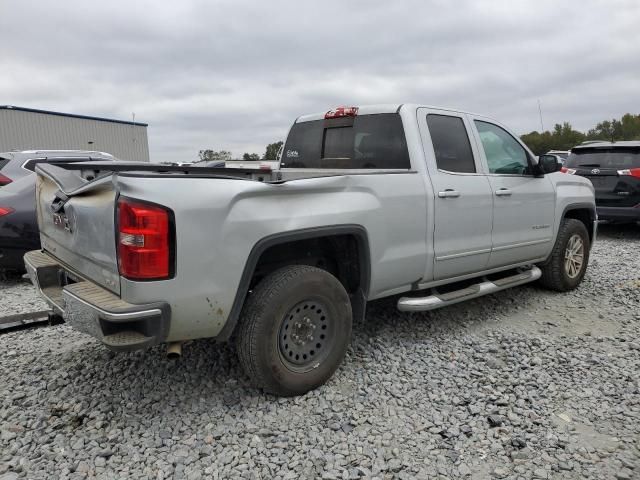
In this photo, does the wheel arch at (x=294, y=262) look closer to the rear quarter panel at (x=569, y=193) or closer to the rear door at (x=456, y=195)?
the rear door at (x=456, y=195)

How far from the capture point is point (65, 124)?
28.7 meters

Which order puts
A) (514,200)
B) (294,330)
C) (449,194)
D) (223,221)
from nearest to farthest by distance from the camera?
(223,221), (294,330), (449,194), (514,200)

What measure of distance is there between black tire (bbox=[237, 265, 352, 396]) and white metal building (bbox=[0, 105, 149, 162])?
27.6 meters

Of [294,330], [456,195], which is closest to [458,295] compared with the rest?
[456,195]

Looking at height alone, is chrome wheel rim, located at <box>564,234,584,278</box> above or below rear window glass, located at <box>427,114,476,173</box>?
below

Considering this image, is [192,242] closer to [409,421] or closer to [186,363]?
[186,363]

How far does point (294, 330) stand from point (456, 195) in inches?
68.2

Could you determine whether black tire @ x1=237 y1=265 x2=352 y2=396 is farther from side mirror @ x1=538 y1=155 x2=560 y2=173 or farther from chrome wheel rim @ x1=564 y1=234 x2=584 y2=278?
chrome wheel rim @ x1=564 y1=234 x2=584 y2=278

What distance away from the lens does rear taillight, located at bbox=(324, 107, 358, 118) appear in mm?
4373

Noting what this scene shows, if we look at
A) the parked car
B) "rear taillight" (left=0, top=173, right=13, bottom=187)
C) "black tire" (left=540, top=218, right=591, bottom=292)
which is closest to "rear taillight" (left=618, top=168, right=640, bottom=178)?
"black tire" (left=540, top=218, right=591, bottom=292)

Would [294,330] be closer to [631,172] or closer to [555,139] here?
[631,172]

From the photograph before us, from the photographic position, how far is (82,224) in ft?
9.43

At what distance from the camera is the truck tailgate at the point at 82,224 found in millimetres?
2652

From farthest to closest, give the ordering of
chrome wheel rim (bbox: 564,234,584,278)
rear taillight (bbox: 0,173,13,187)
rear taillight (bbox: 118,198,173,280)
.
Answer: rear taillight (bbox: 0,173,13,187) < chrome wheel rim (bbox: 564,234,584,278) < rear taillight (bbox: 118,198,173,280)
